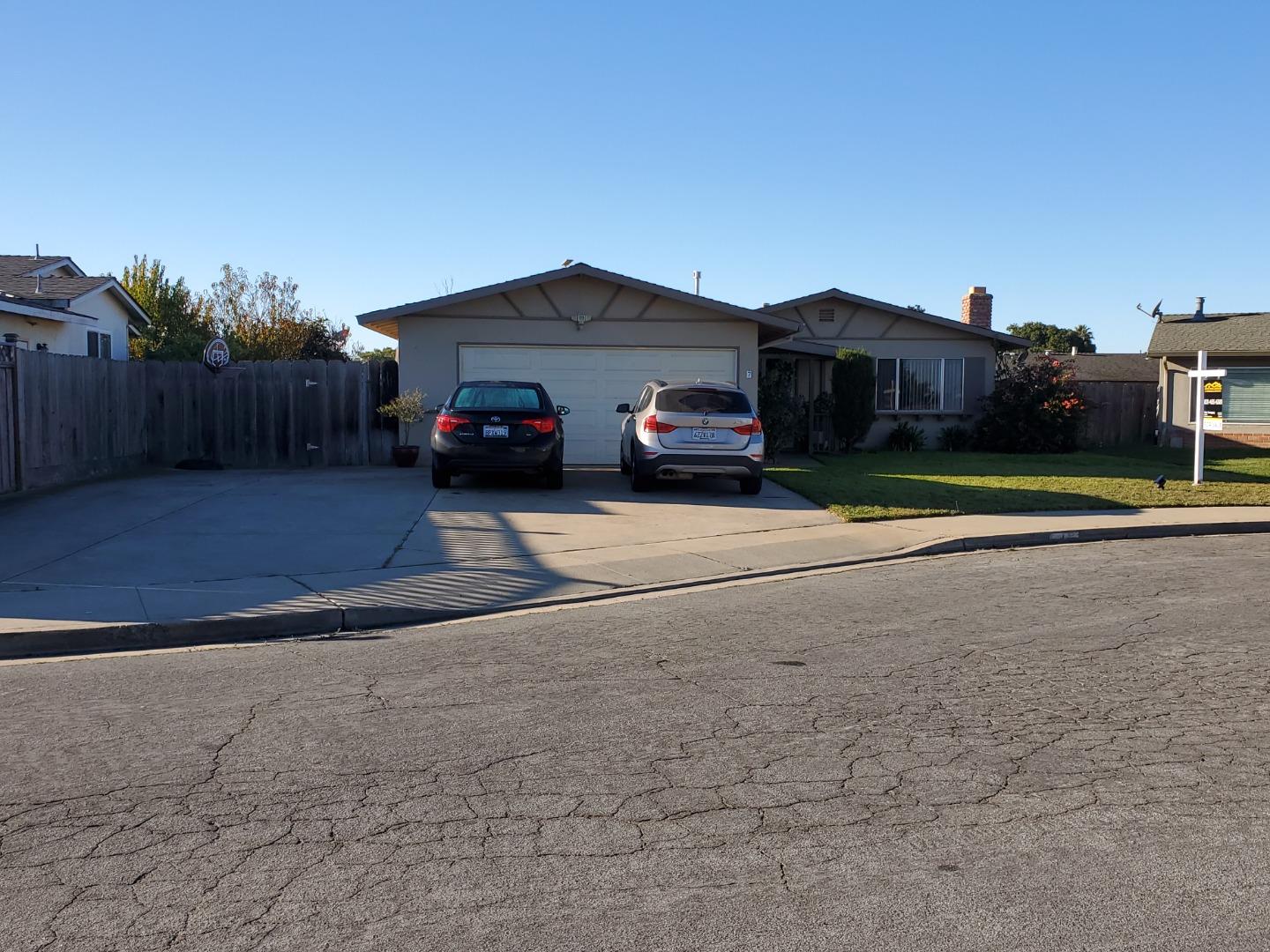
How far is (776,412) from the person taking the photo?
22797 mm

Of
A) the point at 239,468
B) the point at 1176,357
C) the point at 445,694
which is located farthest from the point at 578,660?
the point at 1176,357

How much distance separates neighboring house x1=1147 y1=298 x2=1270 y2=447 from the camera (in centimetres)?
2725

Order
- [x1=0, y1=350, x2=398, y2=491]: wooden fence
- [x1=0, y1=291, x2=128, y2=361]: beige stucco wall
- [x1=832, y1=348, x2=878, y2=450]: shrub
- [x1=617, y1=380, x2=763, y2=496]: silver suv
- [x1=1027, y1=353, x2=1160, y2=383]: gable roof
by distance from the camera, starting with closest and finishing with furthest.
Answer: [x1=617, y1=380, x2=763, y2=496]: silver suv → [x1=0, y1=350, x2=398, y2=491]: wooden fence → [x1=0, y1=291, x2=128, y2=361]: beige stucco wall → [x1=832, y1=348, x2=878, y2=450]: shrub → [x1=1027, y1=353, x2=1160, y2=383]: gable roof

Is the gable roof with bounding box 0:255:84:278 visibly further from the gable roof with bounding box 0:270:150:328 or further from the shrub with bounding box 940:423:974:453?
the shrub with bounding box 940:423:974:453

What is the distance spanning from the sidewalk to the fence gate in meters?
5.72

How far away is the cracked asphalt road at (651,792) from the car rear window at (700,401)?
750 cm

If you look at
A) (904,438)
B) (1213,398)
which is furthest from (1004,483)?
(904,438)

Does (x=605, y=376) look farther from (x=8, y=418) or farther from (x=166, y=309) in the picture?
(x=166, y=309)

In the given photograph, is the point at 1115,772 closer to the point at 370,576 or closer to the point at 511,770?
the point at 511,770

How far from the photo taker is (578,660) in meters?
7.34

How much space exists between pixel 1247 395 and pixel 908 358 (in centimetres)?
830

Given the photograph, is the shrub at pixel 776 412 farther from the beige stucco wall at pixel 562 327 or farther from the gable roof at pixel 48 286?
the gable roof at pixel 48 286

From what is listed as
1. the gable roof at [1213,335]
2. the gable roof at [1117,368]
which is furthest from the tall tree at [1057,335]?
the gable roof at [1213,335]

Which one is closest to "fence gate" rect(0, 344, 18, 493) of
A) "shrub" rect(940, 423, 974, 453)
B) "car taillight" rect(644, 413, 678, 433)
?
"car taillight" rect(644, 413, 678, 433)
